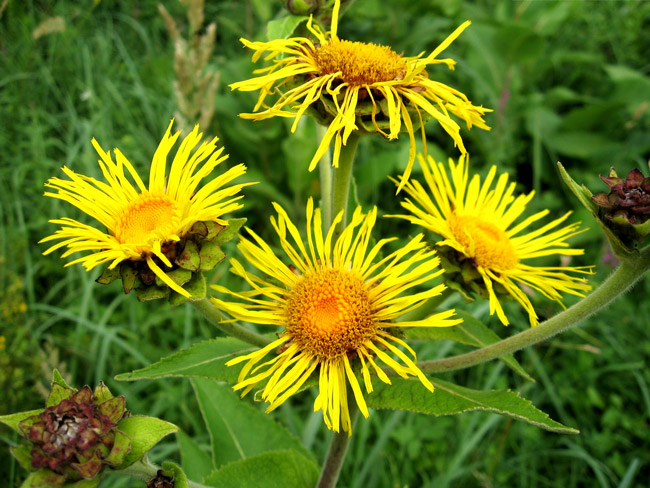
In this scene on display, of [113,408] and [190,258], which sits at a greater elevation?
[190,258]

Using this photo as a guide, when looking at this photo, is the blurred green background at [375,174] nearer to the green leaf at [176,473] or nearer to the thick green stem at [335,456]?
the thick green stem at [335,456]

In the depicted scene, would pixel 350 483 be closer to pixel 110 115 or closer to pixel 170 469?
pixel 170 469

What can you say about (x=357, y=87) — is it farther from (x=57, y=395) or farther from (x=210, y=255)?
(x=57, y=395)

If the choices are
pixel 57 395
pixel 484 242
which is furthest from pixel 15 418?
pixel 484 242

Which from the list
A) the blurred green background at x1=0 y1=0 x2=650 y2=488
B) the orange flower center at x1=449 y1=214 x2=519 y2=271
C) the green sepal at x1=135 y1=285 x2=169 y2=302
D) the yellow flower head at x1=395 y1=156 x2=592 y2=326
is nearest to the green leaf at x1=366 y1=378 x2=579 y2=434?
the yellow flower head at x1=395 y1=156 x2=592 y2=326

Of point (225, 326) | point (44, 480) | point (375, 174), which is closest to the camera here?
point (44, 480)

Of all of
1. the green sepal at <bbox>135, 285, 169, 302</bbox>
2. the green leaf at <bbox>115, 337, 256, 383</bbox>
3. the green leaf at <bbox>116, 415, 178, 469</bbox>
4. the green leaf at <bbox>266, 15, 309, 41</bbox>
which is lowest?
the green leaf at <bbox>116, 415, 178, 469</bbox>

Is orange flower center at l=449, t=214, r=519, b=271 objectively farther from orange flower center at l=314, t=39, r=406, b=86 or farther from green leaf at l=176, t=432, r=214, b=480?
green leaf at l=176, t=432, r=214, b=480

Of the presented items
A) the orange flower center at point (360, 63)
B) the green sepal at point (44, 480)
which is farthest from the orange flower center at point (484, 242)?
the green sepal at point (44, 480)
